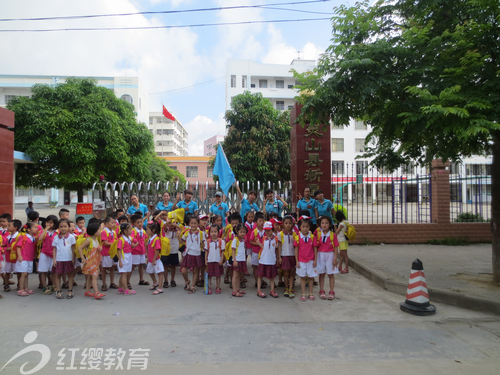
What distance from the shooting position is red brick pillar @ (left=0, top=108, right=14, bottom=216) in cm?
987

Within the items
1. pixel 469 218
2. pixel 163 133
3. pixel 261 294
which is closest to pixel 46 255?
pixel 261 294

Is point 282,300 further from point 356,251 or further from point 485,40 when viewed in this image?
point 485,40

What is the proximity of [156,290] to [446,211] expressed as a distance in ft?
29.2

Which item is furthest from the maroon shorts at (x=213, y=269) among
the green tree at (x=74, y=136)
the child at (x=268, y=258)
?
the green tree at (x=74, y=136)

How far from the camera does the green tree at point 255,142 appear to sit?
18922 millimetres

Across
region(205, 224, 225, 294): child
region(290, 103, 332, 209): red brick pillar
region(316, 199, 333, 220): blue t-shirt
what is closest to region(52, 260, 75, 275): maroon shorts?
region(205, 224, 225, 294): child

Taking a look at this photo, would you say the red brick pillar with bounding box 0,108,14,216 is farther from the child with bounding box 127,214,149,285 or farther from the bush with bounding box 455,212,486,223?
the bush with bounding box 455,212,486,223

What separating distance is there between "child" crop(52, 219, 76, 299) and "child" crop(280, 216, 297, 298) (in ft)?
11.8

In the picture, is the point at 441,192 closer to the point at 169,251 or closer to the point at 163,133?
the point at 169,251

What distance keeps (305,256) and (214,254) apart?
156 cm

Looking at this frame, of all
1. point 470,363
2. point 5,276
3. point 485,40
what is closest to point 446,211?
point 485,40

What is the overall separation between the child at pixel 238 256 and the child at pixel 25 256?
3.53 metres

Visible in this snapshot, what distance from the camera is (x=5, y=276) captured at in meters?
5.95

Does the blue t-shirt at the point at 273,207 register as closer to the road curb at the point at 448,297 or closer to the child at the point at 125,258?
the road curb at the point at 448,297
